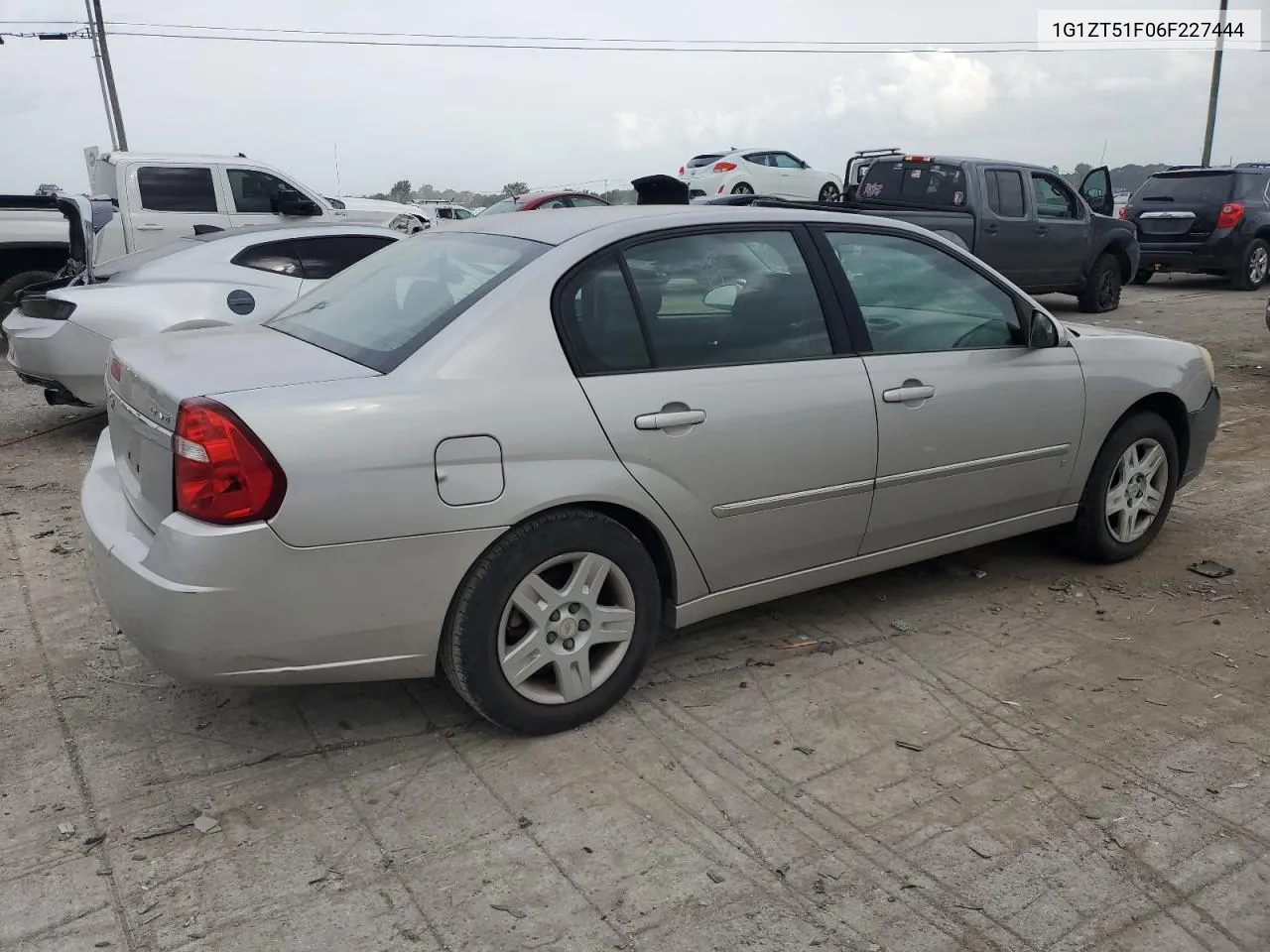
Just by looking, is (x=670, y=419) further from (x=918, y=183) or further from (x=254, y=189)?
(x=254, y=189)

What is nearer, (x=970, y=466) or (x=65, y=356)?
(x=970, y=466)

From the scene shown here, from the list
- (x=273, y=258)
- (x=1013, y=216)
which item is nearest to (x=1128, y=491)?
(x=273, y=258)

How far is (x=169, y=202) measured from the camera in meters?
11.2

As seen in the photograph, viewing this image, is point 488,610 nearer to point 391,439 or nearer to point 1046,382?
point 391,439

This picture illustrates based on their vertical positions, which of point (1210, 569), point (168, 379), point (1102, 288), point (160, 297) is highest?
point (168, 379)

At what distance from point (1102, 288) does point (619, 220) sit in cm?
1162

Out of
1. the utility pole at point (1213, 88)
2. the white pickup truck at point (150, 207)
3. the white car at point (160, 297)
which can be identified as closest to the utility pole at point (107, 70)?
the utility pole at point (1213, 88)

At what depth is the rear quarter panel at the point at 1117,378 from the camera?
4445 mm

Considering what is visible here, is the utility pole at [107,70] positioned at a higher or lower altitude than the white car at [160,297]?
higher

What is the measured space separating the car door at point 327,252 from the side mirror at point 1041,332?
4.49 m

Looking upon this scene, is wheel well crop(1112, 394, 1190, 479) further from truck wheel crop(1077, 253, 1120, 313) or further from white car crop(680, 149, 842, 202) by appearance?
white car crop(680, 149, 842, 202)

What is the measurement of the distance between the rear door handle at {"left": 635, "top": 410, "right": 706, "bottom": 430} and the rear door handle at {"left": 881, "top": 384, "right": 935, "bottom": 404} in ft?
2.68

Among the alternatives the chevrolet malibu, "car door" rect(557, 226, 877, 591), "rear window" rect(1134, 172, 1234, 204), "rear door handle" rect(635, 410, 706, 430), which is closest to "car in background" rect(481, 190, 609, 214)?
"rear window" rect(1134, 172, 1234, 204)

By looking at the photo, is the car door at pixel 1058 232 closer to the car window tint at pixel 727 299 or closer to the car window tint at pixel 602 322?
the car window tint at pixel 727 299
